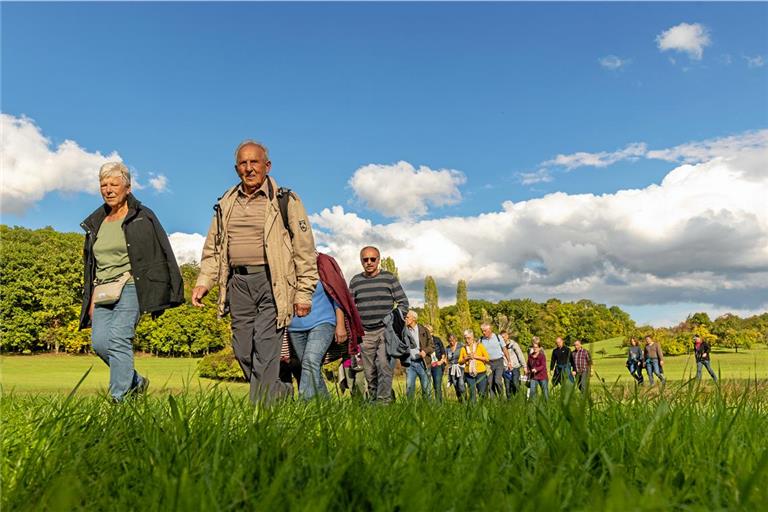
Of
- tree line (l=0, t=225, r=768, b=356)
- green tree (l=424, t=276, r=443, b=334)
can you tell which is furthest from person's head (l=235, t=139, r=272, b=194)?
green tree (l=424, t=276, r=443, b=334)

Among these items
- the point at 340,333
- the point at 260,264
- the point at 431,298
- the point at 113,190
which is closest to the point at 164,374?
the point at 340,333

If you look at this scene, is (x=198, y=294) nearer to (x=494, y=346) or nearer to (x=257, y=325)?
(x=257, y=325)

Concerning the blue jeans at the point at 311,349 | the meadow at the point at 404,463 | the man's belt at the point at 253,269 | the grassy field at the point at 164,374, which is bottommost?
the grassy field at the point at 164,374

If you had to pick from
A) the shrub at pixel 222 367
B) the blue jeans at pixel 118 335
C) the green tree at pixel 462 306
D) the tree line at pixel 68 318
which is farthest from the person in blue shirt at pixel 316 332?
the green tree at pixel 462 306

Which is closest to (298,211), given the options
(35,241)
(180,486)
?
(180,486)

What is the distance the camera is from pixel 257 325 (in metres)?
5.52

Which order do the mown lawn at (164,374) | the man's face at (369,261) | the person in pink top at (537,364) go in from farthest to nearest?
the person in pink top at (537,364), the man's face at (369,261), the mown lawn at (164,374)

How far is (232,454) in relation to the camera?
7.95 ft

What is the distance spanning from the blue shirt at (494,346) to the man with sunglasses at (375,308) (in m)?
7.84

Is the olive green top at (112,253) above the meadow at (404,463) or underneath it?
above

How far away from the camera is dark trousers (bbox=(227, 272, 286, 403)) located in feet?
18.1

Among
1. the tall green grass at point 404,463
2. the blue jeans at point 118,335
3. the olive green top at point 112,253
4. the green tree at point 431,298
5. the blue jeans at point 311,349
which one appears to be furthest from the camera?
the green tree at point 431,298

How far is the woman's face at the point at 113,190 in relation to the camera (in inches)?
234

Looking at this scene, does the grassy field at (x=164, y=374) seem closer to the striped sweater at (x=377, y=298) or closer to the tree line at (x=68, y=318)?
the striped sweater at (x=377, y=298)
